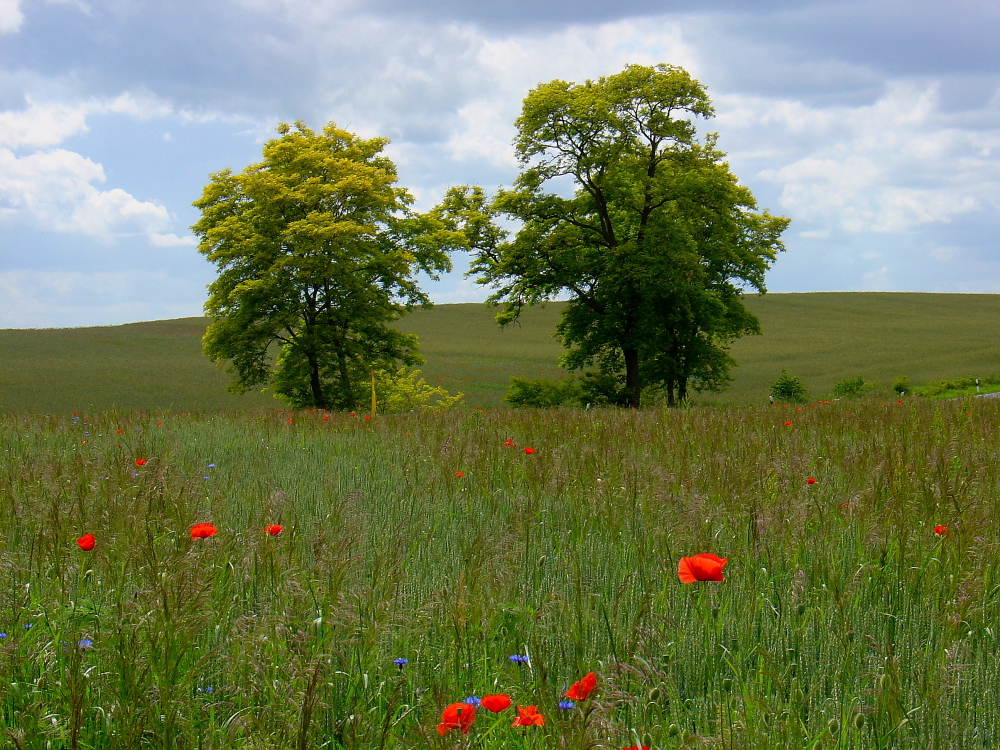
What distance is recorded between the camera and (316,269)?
2511cm

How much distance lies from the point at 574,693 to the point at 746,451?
4647 millimetres

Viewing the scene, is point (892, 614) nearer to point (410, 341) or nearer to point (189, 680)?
point (189, 680)

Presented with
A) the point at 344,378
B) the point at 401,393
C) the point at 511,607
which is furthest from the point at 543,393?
the point at 511,607

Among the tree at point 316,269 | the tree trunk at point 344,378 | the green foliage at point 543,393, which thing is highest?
the tree at point 316,269

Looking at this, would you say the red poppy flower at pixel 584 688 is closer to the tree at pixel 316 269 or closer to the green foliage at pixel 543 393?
the tree at pixel 316 269

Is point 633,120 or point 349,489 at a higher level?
point 633,120

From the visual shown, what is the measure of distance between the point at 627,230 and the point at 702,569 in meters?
29.3

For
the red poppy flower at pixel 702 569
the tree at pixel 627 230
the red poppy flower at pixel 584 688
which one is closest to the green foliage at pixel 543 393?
the tree at pixel 627 230

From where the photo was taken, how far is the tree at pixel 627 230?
87.2 feet

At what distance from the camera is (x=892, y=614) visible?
2.98 m

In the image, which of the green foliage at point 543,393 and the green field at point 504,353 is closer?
the green foliage at point 543,393

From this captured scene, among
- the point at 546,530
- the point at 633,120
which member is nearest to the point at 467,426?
the point at 546,530

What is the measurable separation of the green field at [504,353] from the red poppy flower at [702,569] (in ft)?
70.4

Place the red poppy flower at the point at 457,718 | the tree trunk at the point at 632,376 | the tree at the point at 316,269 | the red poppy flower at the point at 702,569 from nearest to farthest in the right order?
1. the red poppy flower at the point at 457,718
2. the red poppy flower at the point at 702,569
3. the tree at the point at 316,269
4. the tree trunk at the point at 632,376
